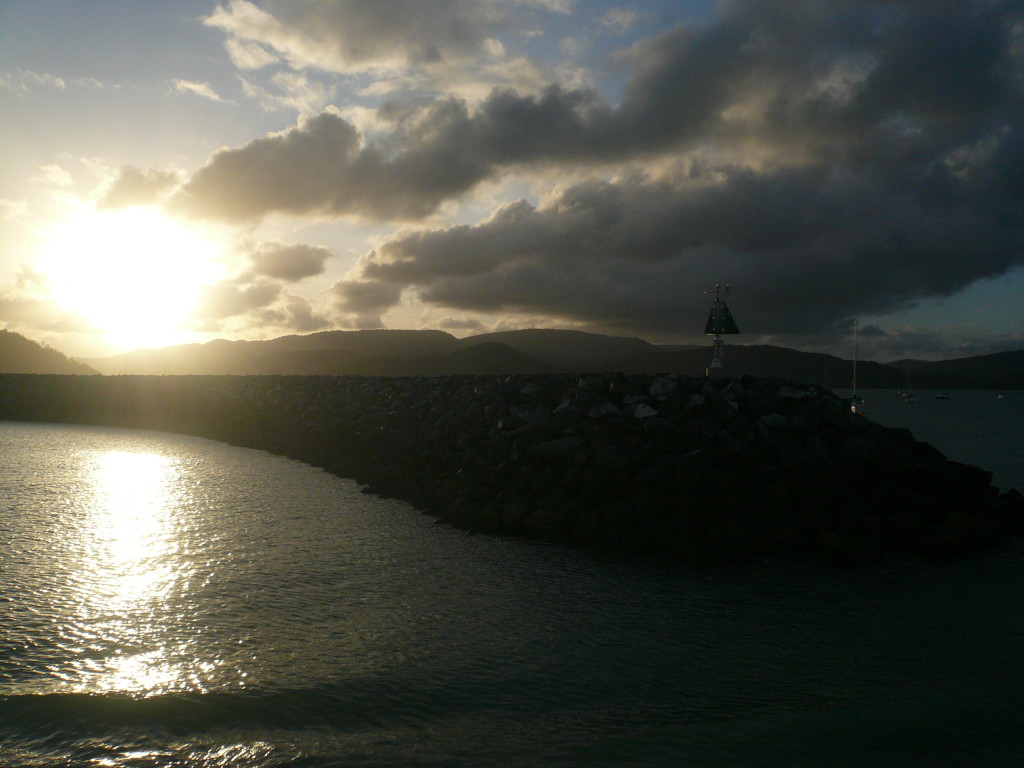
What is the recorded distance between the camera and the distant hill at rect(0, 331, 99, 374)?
2611 inches

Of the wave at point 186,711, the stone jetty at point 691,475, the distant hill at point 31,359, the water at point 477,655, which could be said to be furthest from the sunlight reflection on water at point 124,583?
the distant hill at point 31,359

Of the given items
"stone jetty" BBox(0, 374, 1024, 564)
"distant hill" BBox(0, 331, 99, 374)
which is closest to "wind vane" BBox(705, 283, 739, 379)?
"stone jetty" BBox(0, 374, 1024, 564)

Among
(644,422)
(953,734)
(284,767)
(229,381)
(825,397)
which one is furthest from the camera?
(229,381)

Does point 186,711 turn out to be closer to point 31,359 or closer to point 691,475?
point 691,475

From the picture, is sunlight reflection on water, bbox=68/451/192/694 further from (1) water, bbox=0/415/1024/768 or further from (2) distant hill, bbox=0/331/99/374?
(2) distant hill, bbox=0/331/99/374

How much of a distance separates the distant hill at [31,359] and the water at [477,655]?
68641 millimetres

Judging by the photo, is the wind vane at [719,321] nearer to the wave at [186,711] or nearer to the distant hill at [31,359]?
the wave at [186,711]

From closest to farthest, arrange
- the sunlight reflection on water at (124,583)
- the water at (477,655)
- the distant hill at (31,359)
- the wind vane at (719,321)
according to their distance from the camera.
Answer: the water at (477,655)
the sunlight reflection on water at (124,583)
the wind vane at (719,321)
the distant hill at (31,359)

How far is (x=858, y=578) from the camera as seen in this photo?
7.94m

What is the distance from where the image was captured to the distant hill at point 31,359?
6631 centimetres

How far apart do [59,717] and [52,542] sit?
18.1 feet

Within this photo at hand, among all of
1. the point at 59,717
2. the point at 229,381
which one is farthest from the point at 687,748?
the point at 229,381

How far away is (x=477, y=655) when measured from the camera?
540cm

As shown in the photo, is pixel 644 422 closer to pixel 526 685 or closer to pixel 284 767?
pixel 526 685
